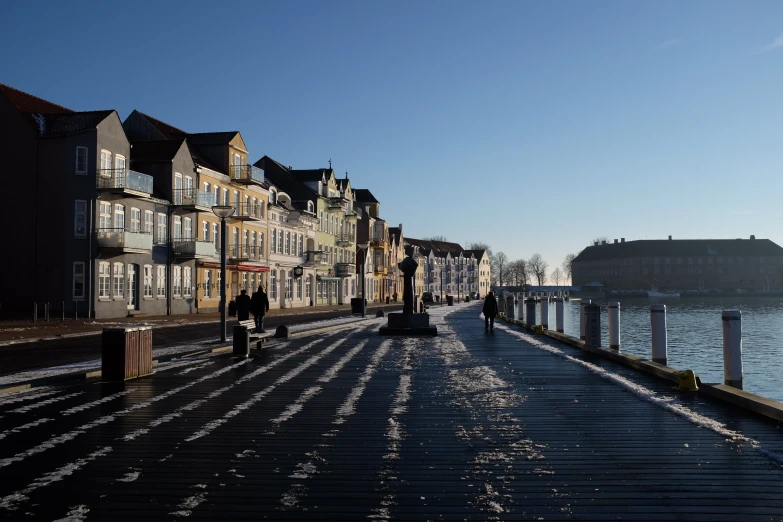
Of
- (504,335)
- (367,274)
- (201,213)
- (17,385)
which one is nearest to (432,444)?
Result: (17,385)

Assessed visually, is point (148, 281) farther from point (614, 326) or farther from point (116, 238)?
point (614, 326)

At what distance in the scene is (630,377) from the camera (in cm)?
1305

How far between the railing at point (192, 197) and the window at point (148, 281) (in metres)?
4.65

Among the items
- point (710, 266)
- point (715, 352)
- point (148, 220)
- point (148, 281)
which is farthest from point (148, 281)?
point (710, 266)

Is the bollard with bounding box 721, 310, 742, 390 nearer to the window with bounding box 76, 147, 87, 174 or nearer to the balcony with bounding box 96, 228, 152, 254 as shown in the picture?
the balcony with bounding box 96, 228, 152, 254

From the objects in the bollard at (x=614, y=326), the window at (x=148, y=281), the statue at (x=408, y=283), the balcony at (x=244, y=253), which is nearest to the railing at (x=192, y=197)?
the window at (x=148, y=281)

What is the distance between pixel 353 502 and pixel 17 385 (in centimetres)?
855

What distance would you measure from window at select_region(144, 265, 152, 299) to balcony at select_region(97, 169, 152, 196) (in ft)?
15.8

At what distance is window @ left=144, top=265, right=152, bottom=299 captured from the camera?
142 feet

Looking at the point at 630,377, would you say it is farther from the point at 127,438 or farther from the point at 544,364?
the point at 127,438

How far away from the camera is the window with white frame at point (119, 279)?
133 feet

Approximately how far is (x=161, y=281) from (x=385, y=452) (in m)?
40.4

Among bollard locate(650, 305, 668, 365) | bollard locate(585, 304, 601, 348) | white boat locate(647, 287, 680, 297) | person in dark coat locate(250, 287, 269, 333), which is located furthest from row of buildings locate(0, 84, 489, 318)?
white boat locate(647, 287, 680, 297)

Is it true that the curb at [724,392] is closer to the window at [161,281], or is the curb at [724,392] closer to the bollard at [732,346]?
the bollard at [732,346]
